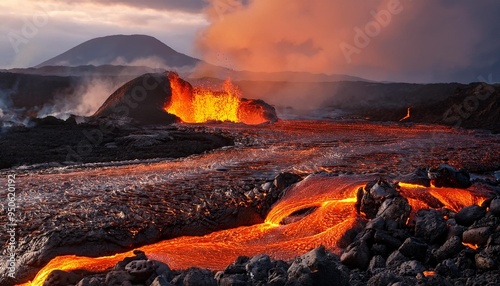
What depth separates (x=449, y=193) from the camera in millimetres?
12625

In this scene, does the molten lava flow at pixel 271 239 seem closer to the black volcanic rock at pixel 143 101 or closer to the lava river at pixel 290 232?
the lava river at pixel 290 232

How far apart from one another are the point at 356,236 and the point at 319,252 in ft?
9.20

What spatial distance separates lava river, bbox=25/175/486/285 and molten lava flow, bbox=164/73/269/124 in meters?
25.6

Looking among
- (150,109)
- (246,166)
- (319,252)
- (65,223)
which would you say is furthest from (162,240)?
(150,109)

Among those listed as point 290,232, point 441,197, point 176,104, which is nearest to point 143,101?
point 176,104

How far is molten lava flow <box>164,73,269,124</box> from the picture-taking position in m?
38.8

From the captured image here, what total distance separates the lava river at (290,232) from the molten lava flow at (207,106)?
2564 cm

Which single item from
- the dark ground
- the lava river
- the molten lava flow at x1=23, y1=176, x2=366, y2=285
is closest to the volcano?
the dark ground

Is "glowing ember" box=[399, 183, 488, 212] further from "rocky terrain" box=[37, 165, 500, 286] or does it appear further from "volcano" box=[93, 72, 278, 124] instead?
"volcano" box=[93, 72, 278, 124]

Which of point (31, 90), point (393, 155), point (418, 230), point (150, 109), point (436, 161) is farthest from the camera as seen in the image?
point (31, 90)

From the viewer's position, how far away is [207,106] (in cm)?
3956

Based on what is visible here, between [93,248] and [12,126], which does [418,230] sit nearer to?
[93,248]

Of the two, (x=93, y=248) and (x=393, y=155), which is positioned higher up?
(x=393, y=155)

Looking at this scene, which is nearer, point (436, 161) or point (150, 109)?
point (436, 161)
